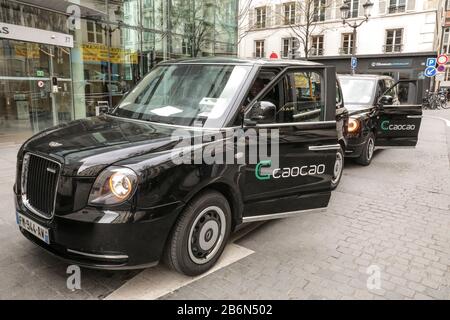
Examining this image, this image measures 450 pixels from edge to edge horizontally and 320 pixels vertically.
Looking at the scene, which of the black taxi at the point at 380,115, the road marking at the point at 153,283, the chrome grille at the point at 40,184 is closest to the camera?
the chrome grille at the point at 40,184

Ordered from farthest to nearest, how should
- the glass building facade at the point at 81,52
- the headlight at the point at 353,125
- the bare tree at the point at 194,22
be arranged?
1. the bare tree at the point at 194,22
2. the glass building facade at the point at 81,52
3. the headlight at the point at 353,125

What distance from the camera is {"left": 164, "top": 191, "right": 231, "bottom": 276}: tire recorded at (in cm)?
314

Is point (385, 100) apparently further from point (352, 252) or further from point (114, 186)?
point (114, 186)

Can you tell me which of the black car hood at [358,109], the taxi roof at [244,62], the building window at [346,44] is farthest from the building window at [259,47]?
the taxi roof at [244,62]

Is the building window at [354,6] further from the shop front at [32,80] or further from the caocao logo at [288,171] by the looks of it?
the caocao logo at [288,171]

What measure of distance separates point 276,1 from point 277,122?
3323 cm

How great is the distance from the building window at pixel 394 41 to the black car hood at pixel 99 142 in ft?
108

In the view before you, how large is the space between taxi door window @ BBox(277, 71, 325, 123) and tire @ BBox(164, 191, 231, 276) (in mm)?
1232

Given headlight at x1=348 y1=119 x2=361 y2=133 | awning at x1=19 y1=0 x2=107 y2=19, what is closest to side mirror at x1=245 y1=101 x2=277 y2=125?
headlight at x1=348 y1=119 x2=361 y2=133

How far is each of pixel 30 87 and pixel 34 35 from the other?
5.38 feet

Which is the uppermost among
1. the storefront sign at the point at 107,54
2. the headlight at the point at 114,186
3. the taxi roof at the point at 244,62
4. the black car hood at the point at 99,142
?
the storefront sign at the point at 107,54

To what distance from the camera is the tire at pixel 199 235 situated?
314 cm

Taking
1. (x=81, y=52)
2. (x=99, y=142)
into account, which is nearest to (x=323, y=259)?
(x=99, y=142)

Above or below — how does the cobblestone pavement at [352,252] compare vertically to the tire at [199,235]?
below
